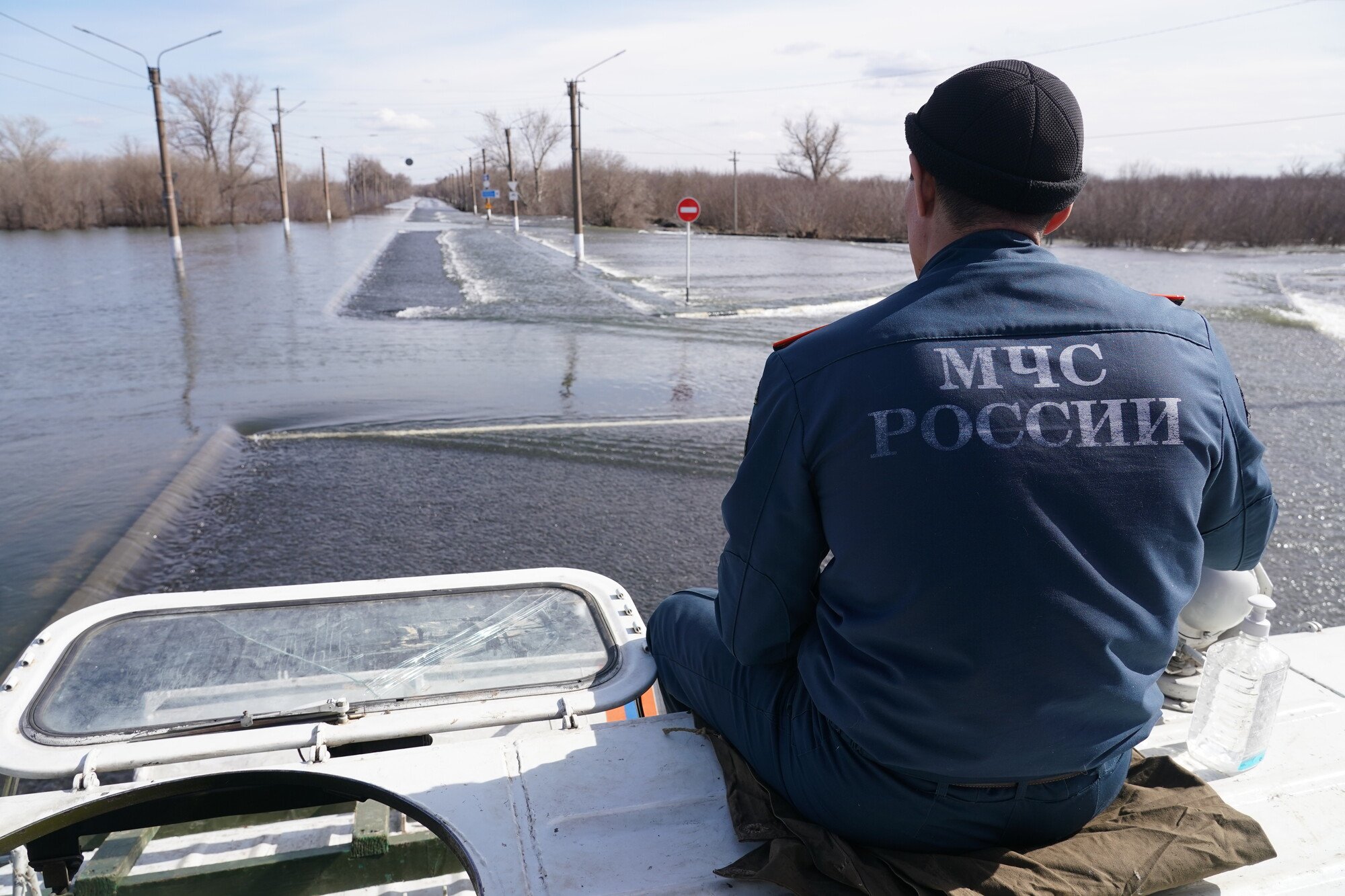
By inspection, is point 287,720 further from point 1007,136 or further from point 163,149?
point 163,149

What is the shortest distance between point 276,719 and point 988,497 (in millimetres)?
1900

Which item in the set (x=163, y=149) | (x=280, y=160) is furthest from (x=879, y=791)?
(x=280, y=160)

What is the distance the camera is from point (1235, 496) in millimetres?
1859

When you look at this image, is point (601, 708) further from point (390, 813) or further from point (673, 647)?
point (390, 813)

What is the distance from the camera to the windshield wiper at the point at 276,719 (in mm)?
2363

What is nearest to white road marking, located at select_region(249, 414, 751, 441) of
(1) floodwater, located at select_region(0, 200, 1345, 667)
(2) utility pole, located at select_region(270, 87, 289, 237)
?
(1) floodwater, located at select_region(0, 200, 1345, 667)

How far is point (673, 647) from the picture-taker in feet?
8.20

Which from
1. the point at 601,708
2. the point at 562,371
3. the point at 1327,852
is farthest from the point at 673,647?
the point at 562,371

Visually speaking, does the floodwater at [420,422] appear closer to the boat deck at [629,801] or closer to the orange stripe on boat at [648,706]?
the orange stripe on boat at [648,706]

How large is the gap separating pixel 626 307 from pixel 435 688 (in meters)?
15.0

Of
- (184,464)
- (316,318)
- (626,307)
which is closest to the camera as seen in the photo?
(184,464)

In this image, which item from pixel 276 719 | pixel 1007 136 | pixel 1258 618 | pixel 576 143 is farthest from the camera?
pixel 576 143

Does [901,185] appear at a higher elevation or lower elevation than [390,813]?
higher

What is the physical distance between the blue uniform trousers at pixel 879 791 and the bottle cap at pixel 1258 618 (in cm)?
63
